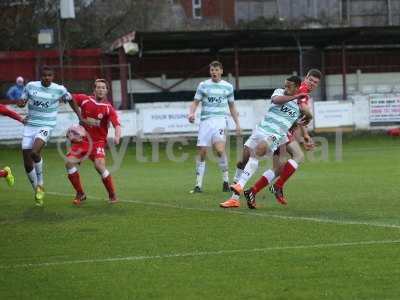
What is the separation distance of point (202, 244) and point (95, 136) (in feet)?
16.6

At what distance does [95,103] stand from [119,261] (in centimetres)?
597

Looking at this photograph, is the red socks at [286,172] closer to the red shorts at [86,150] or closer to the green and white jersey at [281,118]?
the green and white jersey at [281,118]

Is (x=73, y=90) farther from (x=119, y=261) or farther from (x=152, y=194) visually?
(x=119, y=261)

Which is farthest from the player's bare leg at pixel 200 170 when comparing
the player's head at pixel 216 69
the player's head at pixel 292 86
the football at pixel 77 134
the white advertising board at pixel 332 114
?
the white advertising board at pixel 332 114

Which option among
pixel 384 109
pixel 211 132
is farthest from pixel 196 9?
pixel 211 132

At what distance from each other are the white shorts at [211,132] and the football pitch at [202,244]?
88 cm

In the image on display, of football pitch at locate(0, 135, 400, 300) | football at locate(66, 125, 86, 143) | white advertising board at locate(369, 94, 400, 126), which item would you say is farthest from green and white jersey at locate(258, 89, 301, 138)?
white advertising board at locate(369, 94, 400, 126)

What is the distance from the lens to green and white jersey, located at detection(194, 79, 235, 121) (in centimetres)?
1742

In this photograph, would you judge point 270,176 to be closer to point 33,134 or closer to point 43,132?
point 43,132

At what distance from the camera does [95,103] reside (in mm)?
15148

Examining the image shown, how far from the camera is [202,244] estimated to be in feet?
34.3

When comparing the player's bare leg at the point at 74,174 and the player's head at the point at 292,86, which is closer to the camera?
the player's head at the point at 292,86

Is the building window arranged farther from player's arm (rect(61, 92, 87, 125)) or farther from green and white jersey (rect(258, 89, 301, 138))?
green and white jersey (rect(258, 89, 301, 138))

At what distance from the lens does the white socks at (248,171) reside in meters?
13.6
